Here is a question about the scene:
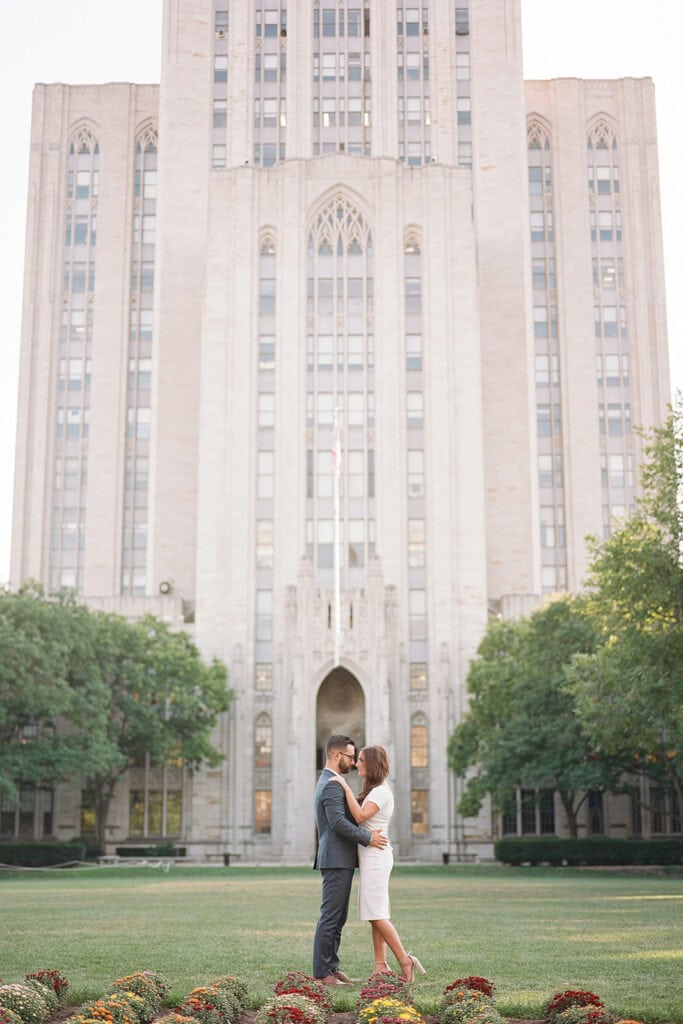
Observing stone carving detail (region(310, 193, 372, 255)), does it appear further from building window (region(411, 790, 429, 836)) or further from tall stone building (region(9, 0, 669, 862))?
building window (region(411, 790, 429, 836))

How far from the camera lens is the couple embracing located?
1493 centimetres

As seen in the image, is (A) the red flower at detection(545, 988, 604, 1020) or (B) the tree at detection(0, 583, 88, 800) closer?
(A) the red flower at detection(545, 988, 604, 1020)

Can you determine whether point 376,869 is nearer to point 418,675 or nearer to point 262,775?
point 262,775

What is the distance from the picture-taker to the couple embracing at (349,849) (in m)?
14.9

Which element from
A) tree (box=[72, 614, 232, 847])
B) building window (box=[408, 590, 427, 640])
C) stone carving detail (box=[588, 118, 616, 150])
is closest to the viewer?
tree (box=[72, 614, 232, 847])

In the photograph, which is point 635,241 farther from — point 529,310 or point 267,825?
point 267,825

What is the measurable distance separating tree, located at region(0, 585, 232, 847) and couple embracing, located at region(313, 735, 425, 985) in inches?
1606

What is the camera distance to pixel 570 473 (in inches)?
3922

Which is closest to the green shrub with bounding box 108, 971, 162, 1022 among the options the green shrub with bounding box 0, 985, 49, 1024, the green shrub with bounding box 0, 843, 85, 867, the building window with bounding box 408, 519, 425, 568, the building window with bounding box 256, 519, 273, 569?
the green shrub with bounding box 0, 985, 49, 1024

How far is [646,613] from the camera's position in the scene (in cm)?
3725

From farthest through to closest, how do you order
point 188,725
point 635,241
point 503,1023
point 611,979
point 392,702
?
point 635,241, point 392,702, point 188,725, point 611,979, point 503,1023

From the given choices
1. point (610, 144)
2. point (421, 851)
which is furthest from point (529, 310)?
point (421, 851)

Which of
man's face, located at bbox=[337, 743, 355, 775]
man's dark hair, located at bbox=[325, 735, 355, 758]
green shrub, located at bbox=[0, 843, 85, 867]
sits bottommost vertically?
green shrub, located at bbox=[0, 843, 85, 867]

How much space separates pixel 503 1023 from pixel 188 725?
5966cm
